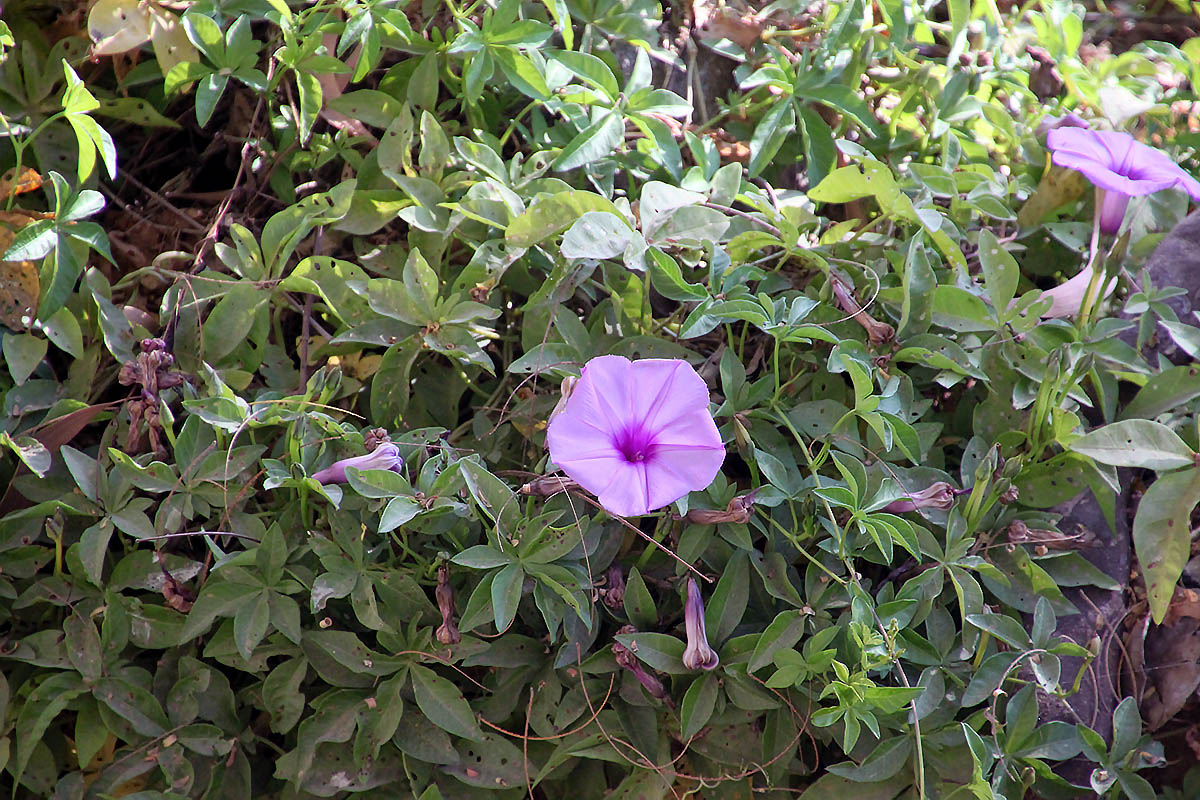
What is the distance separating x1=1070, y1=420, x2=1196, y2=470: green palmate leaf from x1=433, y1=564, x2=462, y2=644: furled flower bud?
874mm

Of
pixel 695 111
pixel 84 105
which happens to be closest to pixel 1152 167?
pixel 695 111

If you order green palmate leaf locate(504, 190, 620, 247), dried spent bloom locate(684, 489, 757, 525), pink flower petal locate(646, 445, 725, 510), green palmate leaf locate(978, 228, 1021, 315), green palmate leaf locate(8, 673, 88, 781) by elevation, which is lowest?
green palmate leaf locate(8, 673, 88, 781)

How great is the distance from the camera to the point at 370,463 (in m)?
1.21

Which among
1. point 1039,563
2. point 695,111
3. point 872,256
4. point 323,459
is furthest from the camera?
point 695,111

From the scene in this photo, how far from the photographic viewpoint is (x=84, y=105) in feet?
4.42

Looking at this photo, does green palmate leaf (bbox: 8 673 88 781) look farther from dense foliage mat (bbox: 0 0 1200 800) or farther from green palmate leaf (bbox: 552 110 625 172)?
green palmate leaf (bbox: 552 110 625 172)

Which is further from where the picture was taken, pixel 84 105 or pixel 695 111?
pixel 695 111

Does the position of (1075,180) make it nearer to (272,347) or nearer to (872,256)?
(872,256)

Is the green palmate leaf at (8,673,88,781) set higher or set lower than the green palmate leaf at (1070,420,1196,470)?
lower

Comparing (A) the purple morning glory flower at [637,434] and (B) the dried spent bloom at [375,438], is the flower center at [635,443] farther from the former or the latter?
(B) the dried spent bloom at [375,438]

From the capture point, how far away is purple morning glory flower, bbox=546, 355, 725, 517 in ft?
3.64

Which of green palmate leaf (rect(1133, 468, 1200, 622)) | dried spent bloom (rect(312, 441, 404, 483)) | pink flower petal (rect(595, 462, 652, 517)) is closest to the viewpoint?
pink flower petal (rect(595, 462, 652, 517))

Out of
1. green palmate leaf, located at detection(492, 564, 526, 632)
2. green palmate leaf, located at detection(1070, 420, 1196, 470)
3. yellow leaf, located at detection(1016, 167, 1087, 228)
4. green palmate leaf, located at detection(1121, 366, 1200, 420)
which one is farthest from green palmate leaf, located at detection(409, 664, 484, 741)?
yellow leaf, located at detection(1016, 167, 1087, 228)

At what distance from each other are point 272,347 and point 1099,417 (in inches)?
51.8
